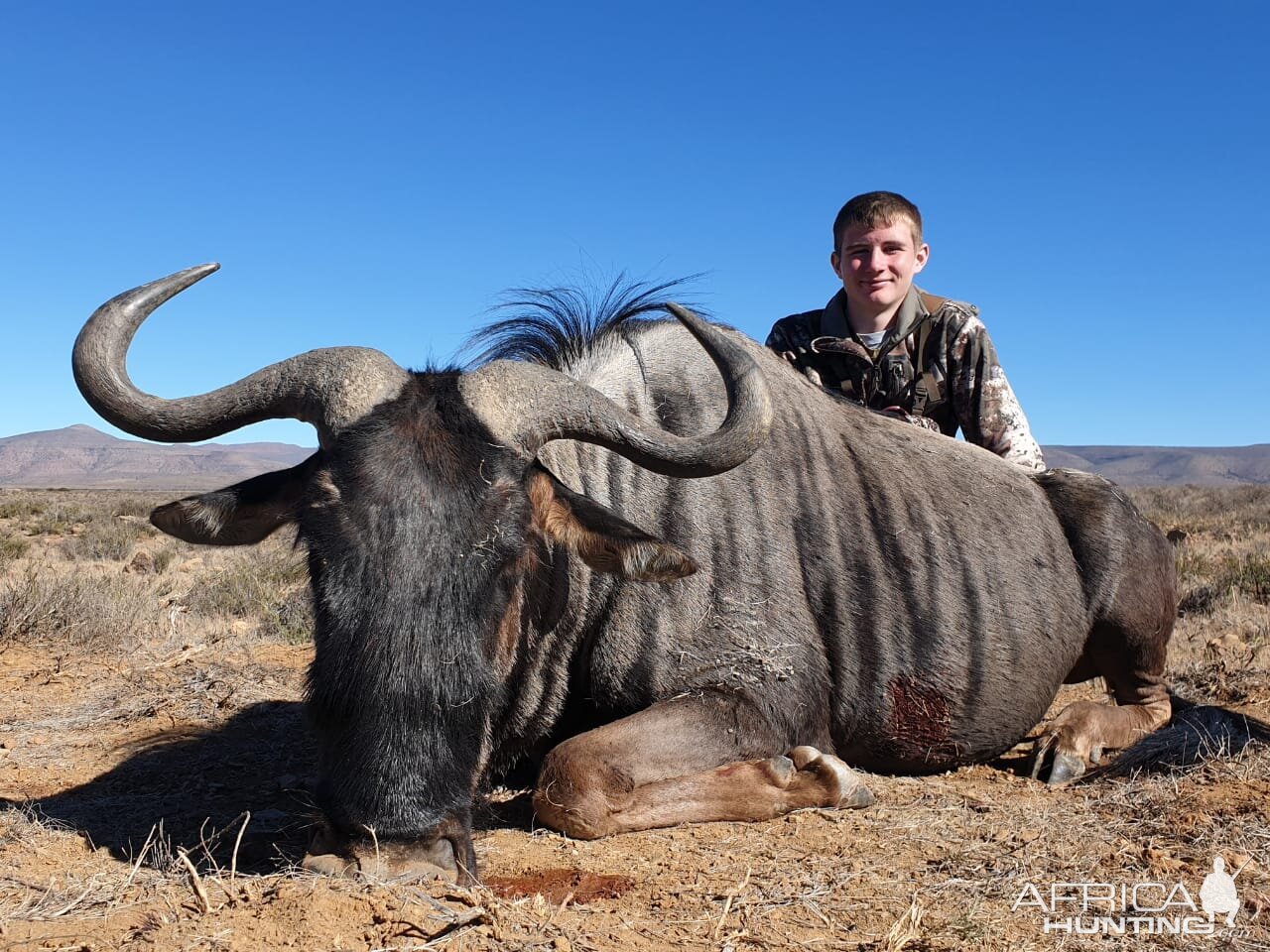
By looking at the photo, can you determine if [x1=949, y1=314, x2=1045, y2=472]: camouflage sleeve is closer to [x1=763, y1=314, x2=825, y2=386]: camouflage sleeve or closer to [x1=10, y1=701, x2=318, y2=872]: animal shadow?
[x1=763, y1=314, x2=825, y2=386]: camouflage sleeve

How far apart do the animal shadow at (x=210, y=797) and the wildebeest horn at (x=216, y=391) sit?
4.75 feet

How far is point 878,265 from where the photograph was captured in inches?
246

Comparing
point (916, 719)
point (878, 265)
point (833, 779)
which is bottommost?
point (833, 779)

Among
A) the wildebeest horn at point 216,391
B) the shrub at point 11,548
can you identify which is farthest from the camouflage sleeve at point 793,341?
the shrub at point 11,548

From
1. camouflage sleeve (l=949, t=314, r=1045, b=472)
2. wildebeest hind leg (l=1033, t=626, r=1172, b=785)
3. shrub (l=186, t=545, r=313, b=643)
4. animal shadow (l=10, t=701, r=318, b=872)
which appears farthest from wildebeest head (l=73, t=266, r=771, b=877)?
shrub (l=186, t=545, r=313, b=643)

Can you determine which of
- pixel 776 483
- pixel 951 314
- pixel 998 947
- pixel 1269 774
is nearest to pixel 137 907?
pixel 998 947

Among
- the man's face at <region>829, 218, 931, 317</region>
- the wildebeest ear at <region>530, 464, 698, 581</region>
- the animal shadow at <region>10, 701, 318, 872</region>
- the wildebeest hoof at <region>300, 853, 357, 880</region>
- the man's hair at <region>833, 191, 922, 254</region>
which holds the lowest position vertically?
the animal shadow at <region>10, 701, 318, 872</region>

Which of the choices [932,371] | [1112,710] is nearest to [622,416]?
[932,371]

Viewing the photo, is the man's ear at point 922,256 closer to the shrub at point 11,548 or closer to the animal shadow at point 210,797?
the animal shadow at point 210,797

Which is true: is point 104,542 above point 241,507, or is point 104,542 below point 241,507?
below

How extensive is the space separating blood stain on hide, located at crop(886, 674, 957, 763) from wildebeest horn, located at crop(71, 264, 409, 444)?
2811 millimetres

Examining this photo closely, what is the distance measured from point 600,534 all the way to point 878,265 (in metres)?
3.12

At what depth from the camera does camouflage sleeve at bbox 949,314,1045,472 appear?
6.39 meters

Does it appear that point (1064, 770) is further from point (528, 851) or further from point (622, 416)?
point (622, 416)
